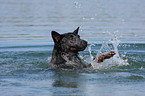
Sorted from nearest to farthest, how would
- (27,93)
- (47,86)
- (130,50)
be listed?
(27,93) < (47,86) < (130,50)

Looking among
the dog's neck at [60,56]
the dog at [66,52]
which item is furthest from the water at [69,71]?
the dog's neck at [60,56]

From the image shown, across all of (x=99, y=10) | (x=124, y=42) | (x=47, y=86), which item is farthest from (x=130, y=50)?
(x=99, y=10)

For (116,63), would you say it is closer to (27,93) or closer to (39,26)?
(27,93)

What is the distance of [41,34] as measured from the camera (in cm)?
2086

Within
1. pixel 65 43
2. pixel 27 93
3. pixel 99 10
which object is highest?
pixel 99 10

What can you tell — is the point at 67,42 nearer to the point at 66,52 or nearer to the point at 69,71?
the point at 66,52

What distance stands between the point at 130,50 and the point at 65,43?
589 centimetres

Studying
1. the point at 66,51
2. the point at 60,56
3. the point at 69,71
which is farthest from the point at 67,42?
the point at 69,71

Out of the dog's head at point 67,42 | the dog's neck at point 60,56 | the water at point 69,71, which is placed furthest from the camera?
the dog's neck at point 60,56

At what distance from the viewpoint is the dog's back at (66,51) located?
11188 mm

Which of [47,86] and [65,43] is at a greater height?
[65,43]

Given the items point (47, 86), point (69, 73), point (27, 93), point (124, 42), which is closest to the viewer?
point (27, 93)

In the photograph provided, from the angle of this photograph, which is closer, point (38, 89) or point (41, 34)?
point (38, 89)

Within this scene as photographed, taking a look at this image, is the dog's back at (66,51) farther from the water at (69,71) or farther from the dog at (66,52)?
the water at (69,71)
